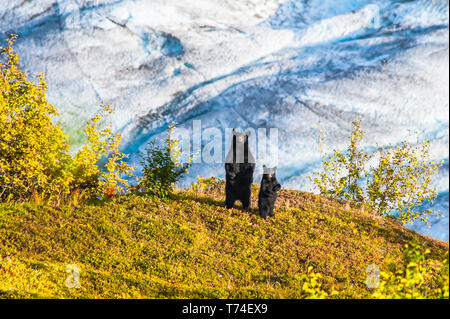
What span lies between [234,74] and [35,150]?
25106 mm

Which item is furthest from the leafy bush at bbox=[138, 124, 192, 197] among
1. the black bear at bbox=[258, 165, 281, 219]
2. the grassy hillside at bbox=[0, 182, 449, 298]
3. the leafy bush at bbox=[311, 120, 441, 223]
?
the leafy bush at bbox=[311, 120, 441, 223]

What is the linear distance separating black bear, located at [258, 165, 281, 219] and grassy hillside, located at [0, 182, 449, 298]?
1.07 feet

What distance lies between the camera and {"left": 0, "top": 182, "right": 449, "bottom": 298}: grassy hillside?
27.0 feet

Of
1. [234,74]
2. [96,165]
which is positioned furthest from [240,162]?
[234,74]

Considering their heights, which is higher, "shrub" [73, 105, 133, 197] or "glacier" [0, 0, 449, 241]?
"glacier" [0, 0, 449, 241]

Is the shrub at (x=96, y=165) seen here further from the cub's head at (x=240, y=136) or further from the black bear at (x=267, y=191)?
the black bear at (x=267, y=191)

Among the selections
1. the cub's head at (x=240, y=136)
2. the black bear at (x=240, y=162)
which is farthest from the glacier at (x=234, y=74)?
the cub's head at (x=240, y=136)

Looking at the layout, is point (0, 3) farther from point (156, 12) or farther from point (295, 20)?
point (295, 20)

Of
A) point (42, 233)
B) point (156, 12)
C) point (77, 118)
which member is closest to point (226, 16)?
point (156, 12)

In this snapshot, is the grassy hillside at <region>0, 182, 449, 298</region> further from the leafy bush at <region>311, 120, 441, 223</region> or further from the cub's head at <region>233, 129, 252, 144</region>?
the cub's head at <region>233, 129, 252, 144</region>

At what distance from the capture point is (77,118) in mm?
27703

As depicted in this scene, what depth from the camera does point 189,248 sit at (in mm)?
10188

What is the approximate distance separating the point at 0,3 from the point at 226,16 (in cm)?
1976

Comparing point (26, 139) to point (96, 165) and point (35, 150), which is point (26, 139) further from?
point (96, 165)
